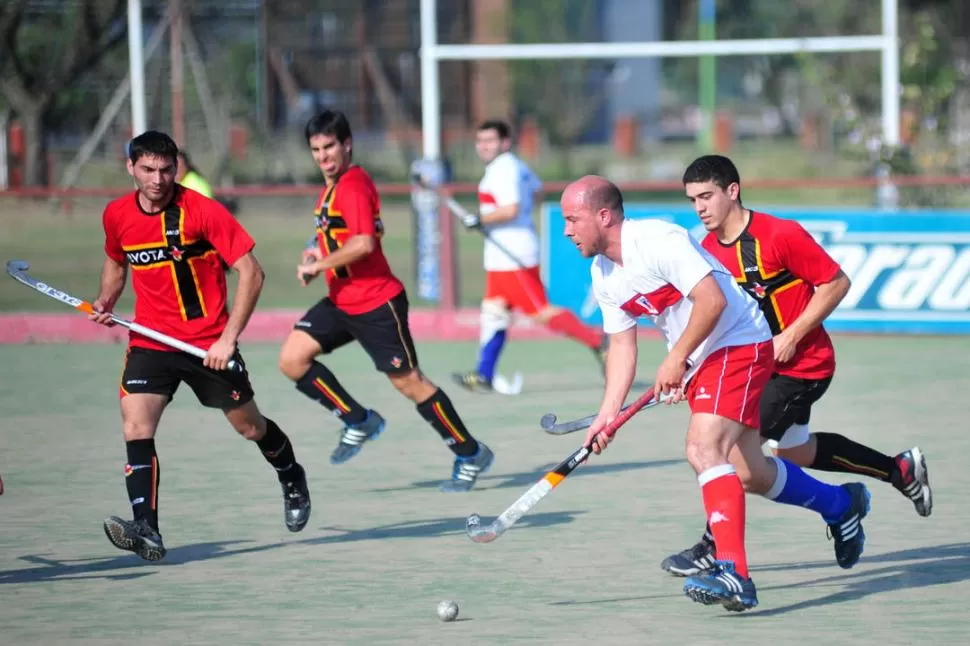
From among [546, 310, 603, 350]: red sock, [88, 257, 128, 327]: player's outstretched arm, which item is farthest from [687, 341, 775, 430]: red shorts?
[546, 310, 603, 350]: red sock

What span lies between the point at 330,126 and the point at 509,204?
3.60 metres

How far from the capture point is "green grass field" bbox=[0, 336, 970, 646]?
18.9 feet

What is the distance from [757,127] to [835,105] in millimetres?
40675

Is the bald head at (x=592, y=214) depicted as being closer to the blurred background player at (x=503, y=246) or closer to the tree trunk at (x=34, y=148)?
the blurred background player at (x=503, y=246)

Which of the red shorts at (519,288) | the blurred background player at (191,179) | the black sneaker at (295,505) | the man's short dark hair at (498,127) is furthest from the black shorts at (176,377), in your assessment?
the blurred background player at (191,179)

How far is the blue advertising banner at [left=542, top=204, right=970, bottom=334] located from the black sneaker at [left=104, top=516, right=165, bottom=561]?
809 centimetres

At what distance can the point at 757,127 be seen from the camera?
6069 cm

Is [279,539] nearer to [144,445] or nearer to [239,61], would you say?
[144,445]

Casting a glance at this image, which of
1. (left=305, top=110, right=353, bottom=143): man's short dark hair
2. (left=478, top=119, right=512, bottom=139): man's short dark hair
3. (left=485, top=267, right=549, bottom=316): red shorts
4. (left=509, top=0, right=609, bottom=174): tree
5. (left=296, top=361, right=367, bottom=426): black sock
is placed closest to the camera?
(left=305, top=110, right=353, bottom=143): man's short dark hair

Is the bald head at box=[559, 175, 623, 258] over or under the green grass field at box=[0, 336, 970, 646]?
over

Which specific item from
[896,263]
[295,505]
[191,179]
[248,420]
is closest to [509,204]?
[191,179]

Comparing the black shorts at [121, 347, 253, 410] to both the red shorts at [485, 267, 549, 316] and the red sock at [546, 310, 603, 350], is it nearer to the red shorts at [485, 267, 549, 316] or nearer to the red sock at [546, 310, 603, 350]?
the red shorts at [485, 267, 549, 316]

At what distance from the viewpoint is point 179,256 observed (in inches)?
265

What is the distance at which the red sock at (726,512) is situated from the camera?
5734 millimetres
